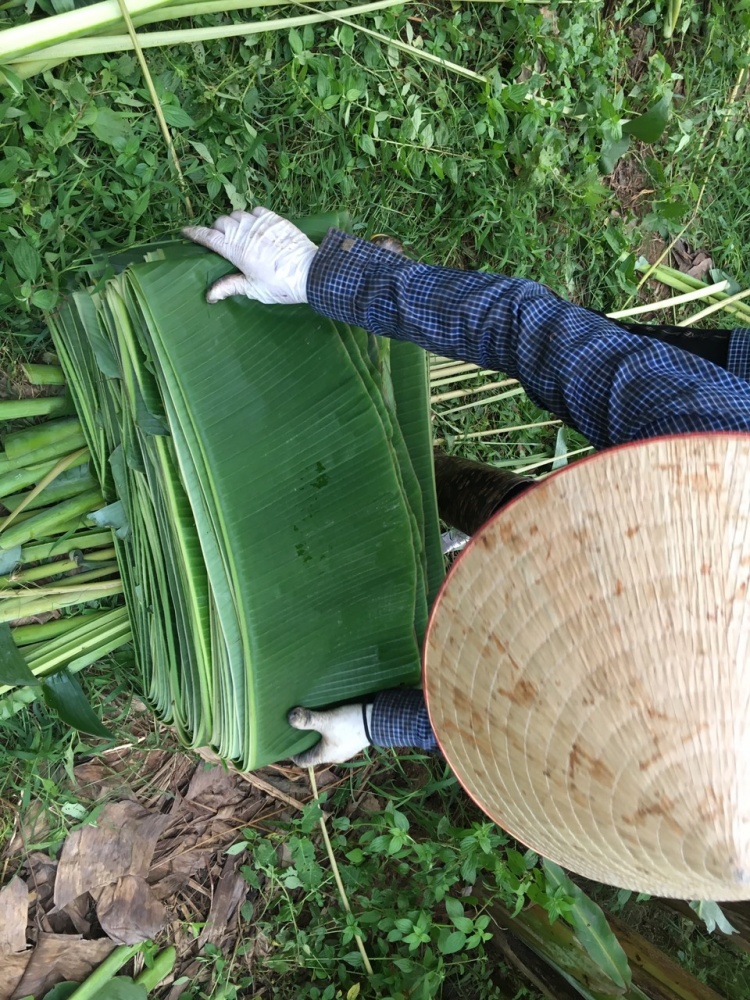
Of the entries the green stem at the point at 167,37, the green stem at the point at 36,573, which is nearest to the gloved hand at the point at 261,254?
the green stem at the point at 167,37

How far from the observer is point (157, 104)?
1.35m

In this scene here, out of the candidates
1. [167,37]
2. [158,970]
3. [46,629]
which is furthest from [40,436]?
[158,970]

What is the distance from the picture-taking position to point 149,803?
1.89 m

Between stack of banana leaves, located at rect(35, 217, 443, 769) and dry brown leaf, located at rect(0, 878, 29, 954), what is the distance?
713mm

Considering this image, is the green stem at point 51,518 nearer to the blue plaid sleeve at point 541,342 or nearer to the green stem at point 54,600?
the green stem at point 54,600

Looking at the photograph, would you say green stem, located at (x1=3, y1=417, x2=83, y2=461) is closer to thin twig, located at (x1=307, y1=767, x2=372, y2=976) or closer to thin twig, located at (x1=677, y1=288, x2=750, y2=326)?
thin twig, located at (x1=307, y1=767, x2=372, y2=976)

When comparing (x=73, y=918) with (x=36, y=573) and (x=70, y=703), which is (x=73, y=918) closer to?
(x=70, y=703)

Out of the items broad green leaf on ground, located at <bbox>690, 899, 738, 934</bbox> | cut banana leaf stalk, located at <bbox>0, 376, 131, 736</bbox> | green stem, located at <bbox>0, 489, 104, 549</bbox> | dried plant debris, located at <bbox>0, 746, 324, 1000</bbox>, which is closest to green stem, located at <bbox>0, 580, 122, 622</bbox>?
cut banana leaf stalk, located at <bbox>0, 376, 131, 736</bbox>

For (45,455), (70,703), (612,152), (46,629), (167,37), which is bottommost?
(70,703)

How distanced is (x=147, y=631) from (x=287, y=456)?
1.97 ft

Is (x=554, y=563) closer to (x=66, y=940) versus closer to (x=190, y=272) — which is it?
(x=190, y=272)

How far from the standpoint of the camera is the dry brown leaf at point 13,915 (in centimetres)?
168

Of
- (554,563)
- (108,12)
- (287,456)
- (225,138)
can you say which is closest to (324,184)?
(225,138)

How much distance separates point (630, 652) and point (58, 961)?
177 centimetres
